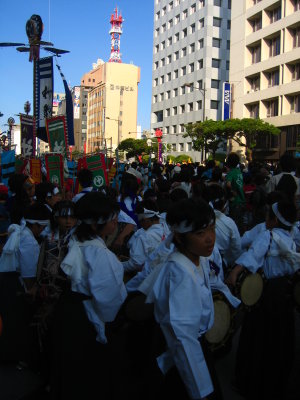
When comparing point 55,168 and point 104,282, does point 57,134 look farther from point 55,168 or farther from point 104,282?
point 104,282

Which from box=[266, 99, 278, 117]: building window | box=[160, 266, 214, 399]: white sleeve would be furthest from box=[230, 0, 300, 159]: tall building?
box=[160, 266, 214, 399]: white sleeve

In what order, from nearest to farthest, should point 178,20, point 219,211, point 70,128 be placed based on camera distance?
point 219,211 < point 70,128 < point 178,20

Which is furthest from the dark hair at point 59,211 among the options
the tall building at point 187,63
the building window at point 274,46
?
the tall building at point 187,63

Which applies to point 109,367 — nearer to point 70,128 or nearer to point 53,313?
point 53,313

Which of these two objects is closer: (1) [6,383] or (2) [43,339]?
(2) [43,339]

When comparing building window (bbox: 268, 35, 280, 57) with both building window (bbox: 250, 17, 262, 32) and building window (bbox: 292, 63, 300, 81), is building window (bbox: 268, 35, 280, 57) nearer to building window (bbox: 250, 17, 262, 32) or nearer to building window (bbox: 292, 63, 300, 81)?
building window (bbox: 292, 63, 300, 81)

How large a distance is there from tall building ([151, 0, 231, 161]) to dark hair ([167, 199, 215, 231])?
54.2 metres

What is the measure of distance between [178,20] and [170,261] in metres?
70.6

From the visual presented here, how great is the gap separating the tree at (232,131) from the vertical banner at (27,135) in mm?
28721

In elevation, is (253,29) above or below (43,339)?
above

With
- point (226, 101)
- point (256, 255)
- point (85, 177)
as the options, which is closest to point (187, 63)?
point (226, 101)

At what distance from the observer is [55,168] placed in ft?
29.1

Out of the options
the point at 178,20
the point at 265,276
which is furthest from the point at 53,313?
the point at 178,20

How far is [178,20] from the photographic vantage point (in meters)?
66.4
